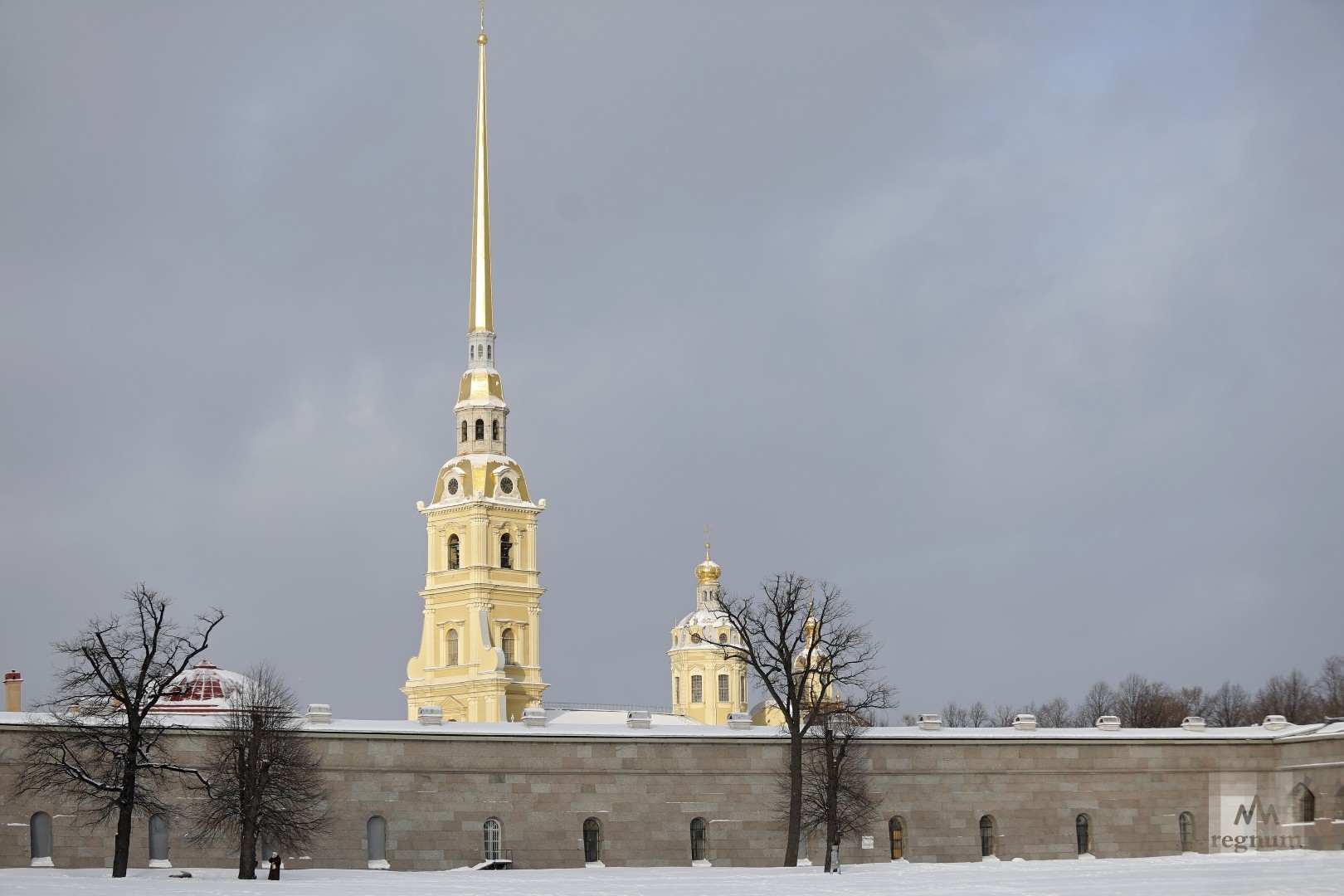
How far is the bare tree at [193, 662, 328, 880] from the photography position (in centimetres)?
5575

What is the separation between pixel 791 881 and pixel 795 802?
41.2 feet

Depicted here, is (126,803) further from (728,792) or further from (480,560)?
(480,560)

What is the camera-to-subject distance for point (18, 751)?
58969 mm

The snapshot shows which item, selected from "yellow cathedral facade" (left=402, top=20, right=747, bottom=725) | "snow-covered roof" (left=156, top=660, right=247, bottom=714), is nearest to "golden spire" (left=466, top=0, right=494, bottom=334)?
"yellow cathedral facade" (left=402, top=20, right=747, bottom=725)

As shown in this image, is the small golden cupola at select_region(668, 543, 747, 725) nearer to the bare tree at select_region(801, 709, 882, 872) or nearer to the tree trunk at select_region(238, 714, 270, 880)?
the bare tree at select_region(801, 709, 882, 872)

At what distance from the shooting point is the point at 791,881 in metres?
49.5

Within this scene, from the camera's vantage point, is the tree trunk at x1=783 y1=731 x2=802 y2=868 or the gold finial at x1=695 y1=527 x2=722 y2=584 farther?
the gold finial at x1=695 y1=527 x2=722 y2=584

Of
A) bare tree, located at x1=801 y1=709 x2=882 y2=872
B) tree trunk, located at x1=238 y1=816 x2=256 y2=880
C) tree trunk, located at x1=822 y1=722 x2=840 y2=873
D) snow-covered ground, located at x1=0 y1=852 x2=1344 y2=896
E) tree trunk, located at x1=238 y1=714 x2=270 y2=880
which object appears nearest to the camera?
snow-covered ground, located at x1=0 y1=852 x2=1344 y2=896

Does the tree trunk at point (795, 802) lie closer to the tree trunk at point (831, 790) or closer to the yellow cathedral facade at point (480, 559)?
the tree trunk at point (831, 790)

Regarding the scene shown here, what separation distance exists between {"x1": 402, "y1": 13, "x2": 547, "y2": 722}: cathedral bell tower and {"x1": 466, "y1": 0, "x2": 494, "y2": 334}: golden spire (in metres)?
0.07

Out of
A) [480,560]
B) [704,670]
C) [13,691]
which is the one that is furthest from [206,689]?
[704,670]

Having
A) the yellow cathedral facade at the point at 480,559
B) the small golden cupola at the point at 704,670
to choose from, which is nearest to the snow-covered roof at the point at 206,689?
the yellow cathedral facade at the point at 480,559

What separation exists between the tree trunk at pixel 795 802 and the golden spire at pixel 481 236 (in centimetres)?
6347

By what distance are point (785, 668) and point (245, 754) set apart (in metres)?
16.9
